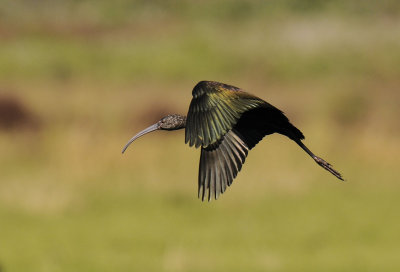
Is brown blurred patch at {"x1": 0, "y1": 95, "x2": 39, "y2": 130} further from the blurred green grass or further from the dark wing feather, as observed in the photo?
the dark wing feather

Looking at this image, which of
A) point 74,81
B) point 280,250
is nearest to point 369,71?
point 74,81

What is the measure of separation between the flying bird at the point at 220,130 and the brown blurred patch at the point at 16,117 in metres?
15.4

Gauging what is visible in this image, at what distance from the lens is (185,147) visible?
833 inches

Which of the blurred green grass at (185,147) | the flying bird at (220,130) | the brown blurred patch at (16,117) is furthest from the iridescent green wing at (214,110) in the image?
the brown blurred patch at (16,117)

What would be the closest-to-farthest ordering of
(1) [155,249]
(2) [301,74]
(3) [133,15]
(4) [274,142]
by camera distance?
(1) [155,249] < (4) [274,142] < (2) [301,74] < (3) [133,15]

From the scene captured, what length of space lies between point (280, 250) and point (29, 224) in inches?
152

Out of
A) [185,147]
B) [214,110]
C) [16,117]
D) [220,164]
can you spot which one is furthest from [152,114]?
[214,110]

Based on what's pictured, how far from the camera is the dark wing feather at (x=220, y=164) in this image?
20.2 feet

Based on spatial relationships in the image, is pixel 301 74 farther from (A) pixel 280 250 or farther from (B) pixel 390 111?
(A) pixel 280 250

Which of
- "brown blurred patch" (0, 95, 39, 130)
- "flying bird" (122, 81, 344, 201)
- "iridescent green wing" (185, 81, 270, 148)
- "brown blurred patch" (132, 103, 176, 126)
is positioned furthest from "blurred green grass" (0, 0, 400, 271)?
"iridescent green wing" (185, 81, 270, 148)

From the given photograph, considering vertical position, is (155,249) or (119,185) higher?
(119,185)

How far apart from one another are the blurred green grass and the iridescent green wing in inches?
309

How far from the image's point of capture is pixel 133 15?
1437 inches

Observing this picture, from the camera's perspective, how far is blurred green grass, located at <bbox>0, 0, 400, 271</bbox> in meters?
15.2
